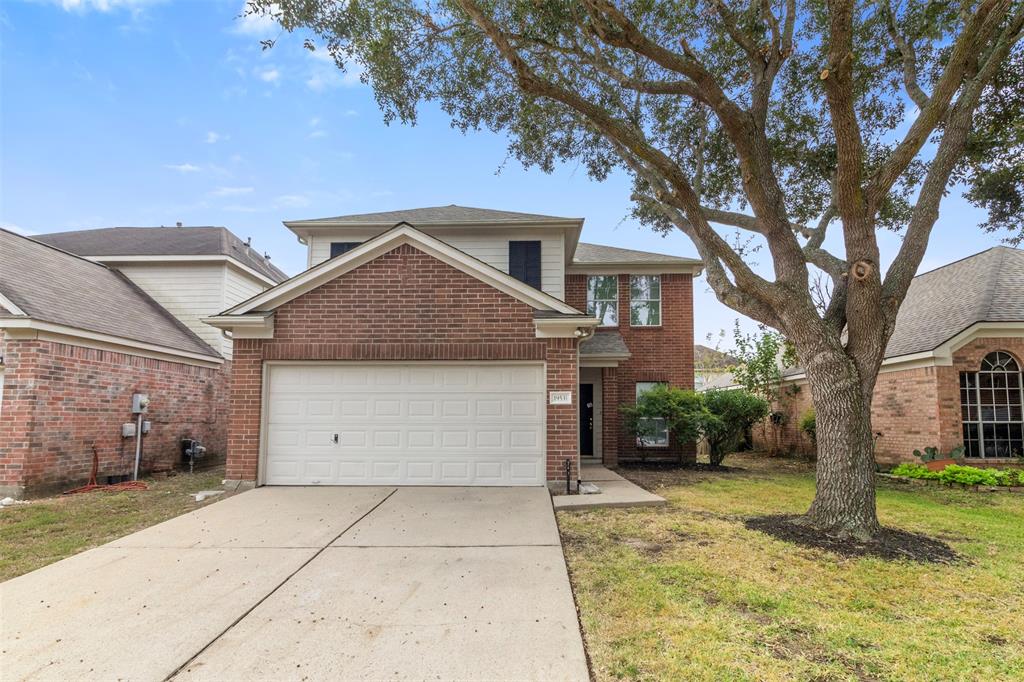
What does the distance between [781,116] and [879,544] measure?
8.20 metres

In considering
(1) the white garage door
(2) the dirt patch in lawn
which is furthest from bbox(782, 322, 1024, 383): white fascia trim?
(1) the white garage door

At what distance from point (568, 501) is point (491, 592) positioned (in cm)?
362

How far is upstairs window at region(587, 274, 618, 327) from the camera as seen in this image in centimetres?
1435

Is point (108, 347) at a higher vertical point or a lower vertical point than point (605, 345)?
lower

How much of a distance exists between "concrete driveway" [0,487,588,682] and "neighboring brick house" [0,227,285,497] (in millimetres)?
4744

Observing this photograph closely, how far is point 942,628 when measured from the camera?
148 inches

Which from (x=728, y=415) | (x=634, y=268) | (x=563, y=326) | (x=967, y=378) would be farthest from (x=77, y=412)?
(x=967, y=378)

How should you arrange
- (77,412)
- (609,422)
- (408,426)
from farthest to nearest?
(609,422) → (77,412) → (408,426)

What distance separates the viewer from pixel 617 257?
1463 cm

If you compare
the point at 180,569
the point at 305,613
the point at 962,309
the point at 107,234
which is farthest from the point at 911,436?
the point at 107,234

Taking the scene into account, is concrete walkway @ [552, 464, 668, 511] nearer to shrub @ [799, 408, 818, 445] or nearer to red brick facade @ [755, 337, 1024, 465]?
red brick facade @ [755, 337, 1024, 465]

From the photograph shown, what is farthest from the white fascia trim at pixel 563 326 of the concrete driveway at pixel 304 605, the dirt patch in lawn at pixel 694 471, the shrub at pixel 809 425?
the shrub at pixel 809 425

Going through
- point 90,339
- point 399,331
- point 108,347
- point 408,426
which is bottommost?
point 408,426

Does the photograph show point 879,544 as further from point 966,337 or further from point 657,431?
point 966,337
